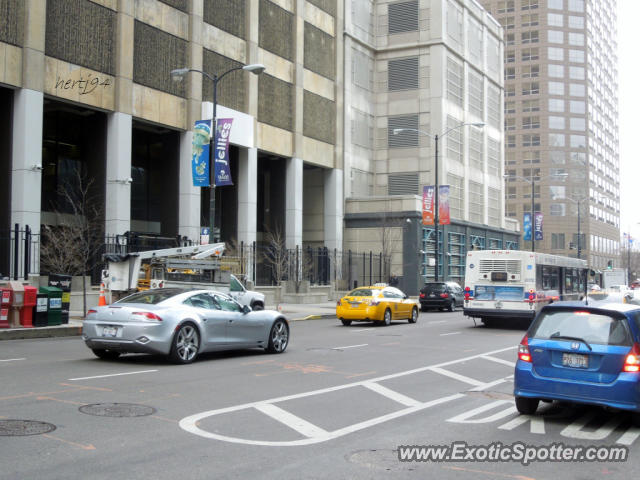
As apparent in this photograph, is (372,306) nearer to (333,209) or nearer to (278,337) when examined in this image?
(278,337)

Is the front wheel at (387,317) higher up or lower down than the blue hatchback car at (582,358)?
lower down

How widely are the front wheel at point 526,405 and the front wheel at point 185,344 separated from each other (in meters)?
6.42

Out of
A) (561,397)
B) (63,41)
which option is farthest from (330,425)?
(63,41)

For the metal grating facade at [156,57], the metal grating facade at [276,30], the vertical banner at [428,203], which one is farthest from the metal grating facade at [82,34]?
the vertical banner at [428,203]

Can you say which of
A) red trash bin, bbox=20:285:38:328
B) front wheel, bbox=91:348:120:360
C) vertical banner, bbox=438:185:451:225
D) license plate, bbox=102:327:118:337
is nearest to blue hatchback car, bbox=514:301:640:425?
license plate, bbox=102:327:118:337

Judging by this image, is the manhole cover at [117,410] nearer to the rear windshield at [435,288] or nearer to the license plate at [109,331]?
the license plate at [109,331]

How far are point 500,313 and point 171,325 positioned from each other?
15.2 m

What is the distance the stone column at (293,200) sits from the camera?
4741 centimetres

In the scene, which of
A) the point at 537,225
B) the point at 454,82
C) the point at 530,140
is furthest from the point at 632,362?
the point at 530,140

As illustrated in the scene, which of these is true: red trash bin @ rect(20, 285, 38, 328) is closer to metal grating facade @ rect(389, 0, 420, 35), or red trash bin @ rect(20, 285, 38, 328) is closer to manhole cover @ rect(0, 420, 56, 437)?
manhole cover @ rect(0, 420, 56, 437)

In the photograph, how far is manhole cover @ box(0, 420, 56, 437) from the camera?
23.1 feet

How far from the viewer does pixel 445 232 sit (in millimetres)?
56562

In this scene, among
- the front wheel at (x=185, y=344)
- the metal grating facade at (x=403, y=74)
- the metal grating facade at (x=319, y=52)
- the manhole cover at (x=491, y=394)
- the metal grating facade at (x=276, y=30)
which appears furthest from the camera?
the metal grating facade at (x=403, y=74)

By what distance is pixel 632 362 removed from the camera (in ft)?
25.7
